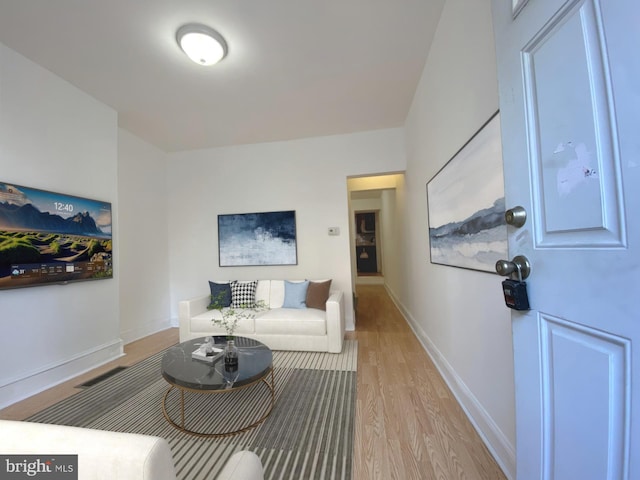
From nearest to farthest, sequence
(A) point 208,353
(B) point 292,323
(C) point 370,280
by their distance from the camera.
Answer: (A) point 208,353 < (B) point 292,323 < (C) point 370,280

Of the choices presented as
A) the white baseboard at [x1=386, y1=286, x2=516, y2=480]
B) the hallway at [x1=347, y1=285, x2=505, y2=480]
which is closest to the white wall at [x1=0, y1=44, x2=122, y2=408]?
the hallway at [x1=347, y1=285, x2=505, y2=480]

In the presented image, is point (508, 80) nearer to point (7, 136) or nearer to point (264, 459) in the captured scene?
point (264, 459)

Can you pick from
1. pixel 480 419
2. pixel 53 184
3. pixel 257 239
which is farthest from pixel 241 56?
pixel 480 419

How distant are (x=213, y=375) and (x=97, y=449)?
1.30 meters

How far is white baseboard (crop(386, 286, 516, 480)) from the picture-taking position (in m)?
1.27

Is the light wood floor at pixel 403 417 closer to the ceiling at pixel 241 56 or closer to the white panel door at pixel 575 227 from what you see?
the white panel door at pixel 575 227

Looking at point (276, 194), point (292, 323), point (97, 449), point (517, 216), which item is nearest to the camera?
point (97, 449)

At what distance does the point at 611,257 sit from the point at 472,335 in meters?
1.35

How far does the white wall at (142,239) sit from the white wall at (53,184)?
1.58ft

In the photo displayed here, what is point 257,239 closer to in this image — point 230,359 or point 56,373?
point 230,359

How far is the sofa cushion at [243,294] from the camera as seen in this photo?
343 centimetres

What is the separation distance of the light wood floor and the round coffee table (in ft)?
2.41

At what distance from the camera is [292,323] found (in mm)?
2951

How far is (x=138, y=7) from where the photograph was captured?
5.86 ft
